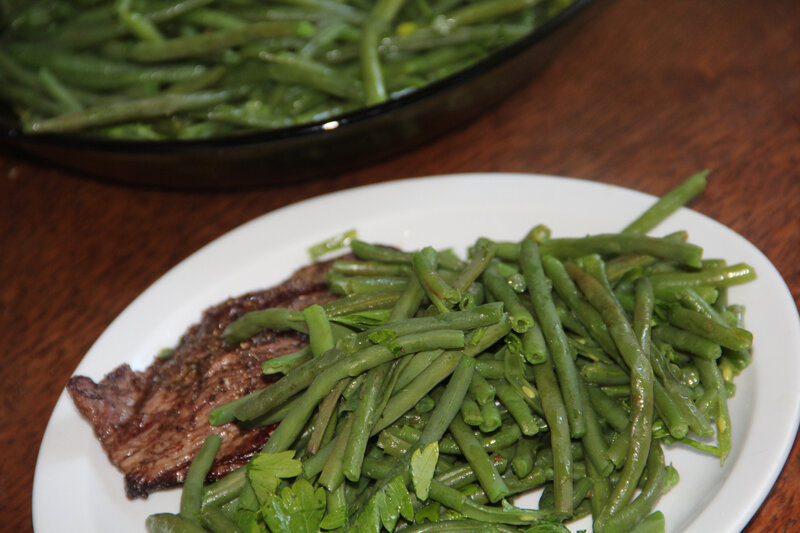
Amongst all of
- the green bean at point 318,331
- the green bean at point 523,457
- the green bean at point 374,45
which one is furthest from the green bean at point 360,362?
the green bean at point 374,45

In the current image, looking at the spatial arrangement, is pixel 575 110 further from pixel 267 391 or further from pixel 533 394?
pixel 267 391

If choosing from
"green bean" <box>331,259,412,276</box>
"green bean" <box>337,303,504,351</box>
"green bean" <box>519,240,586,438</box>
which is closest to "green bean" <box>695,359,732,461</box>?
"green bean" <box>519,240,586,438</box>

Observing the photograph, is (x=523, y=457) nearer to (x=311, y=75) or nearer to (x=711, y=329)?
(x=711, y=329)

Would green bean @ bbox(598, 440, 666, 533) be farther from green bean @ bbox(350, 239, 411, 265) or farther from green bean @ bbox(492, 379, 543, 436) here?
green bean @ bbox(350, 239, 411, 265)

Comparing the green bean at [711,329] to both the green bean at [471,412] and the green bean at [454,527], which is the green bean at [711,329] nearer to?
the green bean at [471,412]

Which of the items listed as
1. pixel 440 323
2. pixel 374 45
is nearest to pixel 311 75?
pixel 374 45

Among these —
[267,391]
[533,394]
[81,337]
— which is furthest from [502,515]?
[81,337]
